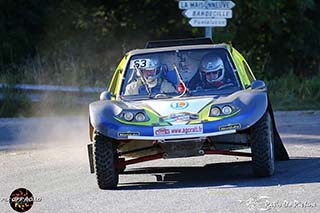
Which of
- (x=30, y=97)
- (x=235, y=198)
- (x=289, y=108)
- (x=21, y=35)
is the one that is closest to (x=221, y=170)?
(x=235, y=198)

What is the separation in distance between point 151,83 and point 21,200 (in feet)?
8.07

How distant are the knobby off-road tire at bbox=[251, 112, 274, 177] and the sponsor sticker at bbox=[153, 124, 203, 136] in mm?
644

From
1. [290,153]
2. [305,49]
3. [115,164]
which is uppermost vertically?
[115,164]

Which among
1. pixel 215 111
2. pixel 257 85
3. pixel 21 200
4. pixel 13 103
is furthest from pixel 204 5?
pixel 21 200

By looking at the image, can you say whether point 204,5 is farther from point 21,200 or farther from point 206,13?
point 21,200

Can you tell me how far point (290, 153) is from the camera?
1234cm

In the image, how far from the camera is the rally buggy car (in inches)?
381

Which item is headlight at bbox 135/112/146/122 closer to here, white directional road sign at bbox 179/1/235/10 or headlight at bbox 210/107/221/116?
headlight at bbox 210/107/221/116

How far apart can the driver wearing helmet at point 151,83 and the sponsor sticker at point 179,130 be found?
1320 mm

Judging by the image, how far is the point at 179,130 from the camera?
962 centimetres

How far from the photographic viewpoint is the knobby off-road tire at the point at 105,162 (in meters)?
9.77

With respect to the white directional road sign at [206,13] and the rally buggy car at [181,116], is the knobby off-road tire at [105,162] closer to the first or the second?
the rally buggy car at [181,116]

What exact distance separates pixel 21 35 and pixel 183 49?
14158 mm

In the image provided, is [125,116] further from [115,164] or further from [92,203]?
[92,203]
